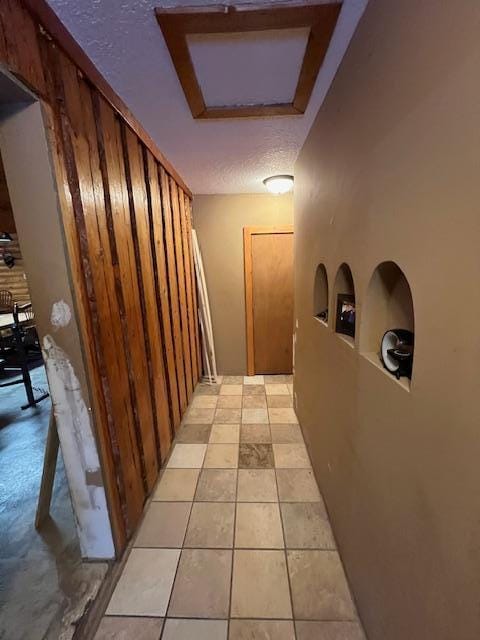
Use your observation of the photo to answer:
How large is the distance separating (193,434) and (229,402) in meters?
0.63

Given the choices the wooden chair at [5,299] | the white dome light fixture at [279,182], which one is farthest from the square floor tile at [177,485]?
the wooden chair at [5,299]

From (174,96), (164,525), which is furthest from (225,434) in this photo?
(174,96)

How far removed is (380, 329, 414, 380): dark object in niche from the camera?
0.78 metres

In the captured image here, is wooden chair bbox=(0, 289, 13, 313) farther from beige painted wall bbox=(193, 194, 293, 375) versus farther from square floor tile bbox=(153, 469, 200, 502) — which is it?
square floor tile bbox=(153, 469, 200, 502)

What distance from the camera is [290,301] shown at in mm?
3305

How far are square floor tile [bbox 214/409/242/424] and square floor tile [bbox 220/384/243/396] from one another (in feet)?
1.20

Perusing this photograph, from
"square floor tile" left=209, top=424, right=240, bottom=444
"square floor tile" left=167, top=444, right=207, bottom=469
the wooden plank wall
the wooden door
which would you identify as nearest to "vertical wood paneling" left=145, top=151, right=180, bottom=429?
the wooden plank wall

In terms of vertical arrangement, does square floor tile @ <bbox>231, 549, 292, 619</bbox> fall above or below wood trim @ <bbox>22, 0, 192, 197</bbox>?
below

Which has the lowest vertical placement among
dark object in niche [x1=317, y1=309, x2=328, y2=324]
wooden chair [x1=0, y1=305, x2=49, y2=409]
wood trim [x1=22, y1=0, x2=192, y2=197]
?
wooden chair [x1=0, y1=305, x2=49, y2=409]

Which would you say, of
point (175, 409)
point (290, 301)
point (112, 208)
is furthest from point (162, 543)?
point (290, 301)

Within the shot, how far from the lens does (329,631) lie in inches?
40.1

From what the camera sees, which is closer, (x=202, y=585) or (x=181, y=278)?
(x=202, y=585)

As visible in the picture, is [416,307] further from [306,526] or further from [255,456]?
[255,456]

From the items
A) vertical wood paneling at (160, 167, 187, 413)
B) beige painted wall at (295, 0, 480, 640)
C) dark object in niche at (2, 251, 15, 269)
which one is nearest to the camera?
beige painted wall at (295, 0, 480, 640)
